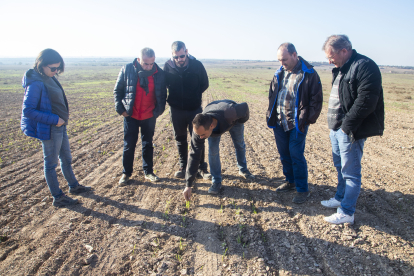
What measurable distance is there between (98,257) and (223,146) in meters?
Result: 4.40

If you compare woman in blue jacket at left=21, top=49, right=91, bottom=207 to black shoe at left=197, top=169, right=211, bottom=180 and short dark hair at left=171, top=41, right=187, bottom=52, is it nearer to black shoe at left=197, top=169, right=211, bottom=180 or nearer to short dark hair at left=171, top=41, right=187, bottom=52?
short dark hair at left=171, top=41, right=187, bottom=52

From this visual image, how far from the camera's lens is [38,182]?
4.65 metres

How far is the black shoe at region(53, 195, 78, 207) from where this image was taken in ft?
12.7

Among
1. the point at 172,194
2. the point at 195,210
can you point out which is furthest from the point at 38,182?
the point at 195,210

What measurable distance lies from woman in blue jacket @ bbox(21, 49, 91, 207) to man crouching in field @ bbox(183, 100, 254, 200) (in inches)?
80.1

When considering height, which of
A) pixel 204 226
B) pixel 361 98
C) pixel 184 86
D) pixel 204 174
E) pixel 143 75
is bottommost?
pixel 204 226

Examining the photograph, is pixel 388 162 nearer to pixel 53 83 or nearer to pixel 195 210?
pixel 195 210

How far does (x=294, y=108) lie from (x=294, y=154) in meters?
0.70

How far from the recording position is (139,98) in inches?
171

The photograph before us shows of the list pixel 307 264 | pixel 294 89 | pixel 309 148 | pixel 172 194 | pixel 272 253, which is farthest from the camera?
pixel 309 148

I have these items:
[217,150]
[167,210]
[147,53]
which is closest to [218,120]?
[217,150]

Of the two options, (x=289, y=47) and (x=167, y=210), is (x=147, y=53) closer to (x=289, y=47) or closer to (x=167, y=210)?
(x=289, y=47)

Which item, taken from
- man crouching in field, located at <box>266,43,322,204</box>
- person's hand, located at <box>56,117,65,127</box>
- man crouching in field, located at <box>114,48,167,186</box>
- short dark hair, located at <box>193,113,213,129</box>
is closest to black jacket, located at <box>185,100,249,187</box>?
short dark hair, located at <box>193,113,213,129</box>

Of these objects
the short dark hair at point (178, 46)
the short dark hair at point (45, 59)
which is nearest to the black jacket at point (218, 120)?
the short dark hair at point (178, 46)
